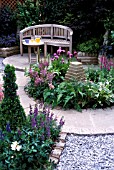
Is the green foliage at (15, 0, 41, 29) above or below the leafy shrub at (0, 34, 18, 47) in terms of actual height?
above

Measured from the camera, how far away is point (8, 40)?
7.54 m

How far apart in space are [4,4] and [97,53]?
11.9 feet

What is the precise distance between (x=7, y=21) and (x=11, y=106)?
18.6 ft

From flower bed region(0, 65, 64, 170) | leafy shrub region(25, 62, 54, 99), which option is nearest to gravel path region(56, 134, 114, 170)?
flower bed region(0, 65, 64, 170)

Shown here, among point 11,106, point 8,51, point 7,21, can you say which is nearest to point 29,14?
point 7,21

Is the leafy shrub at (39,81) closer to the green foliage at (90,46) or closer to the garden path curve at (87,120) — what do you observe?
the garden path curve at (87,120)

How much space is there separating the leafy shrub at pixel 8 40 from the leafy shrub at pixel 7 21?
0.70 ft

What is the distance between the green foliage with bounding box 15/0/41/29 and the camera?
7.41 m

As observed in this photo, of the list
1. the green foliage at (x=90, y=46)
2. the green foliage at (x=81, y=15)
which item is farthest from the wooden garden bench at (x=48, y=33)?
the green foliage at (x=90, y=46)

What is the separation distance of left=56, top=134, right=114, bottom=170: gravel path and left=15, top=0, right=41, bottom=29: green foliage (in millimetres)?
5086

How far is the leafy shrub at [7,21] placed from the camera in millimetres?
7668

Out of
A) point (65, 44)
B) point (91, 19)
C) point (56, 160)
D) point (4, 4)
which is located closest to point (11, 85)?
point (56, 160)

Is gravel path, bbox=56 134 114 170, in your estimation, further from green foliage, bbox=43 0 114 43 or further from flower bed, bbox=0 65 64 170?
green foliage, bbox=43 0 114 43

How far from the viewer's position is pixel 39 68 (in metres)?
4.36
